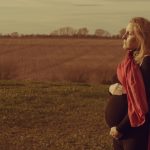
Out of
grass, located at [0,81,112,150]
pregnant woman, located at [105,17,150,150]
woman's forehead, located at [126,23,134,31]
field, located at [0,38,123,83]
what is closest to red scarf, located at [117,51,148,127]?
pregnant woman, located at [105,17,150,150]

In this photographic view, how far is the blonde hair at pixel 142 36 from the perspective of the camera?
4.12 meters

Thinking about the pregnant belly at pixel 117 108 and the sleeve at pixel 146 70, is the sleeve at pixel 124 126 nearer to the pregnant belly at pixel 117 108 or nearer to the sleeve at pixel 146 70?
the pregnant belly at pixel 117 108

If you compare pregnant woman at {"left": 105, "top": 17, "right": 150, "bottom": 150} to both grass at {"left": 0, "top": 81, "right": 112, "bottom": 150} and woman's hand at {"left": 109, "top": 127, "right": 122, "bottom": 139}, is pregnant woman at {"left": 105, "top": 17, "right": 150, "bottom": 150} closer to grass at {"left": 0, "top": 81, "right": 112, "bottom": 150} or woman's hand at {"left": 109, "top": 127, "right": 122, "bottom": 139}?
woman's hand at {"left": 109, "top": 127, "right": 122, "bottom": 139}

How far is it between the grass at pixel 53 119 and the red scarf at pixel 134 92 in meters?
3.54

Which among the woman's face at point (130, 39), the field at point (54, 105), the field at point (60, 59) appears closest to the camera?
the woman's face at point (130, 39)

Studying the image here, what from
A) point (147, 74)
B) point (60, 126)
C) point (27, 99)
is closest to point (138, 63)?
point (147, 74)

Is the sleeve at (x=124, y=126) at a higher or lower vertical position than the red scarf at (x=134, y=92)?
lower

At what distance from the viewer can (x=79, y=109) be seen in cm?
1094

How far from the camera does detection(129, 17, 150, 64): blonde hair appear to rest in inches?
162

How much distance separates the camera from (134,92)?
4.07 metres

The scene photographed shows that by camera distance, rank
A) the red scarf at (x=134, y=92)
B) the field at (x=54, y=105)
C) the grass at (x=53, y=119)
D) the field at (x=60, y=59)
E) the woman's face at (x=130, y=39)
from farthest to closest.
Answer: the field at (x=60, y=59) < the field at (x=54, y=105) < the grass at (x=53, y=119) < the woman's face at (x=130, y=39) < the red scarf at (x=134, y=92)

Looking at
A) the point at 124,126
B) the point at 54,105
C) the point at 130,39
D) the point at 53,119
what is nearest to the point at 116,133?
the point at 124,126

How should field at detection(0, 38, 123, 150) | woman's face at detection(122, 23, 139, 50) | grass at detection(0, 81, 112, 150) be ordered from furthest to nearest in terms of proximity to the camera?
field at detection(0, 38, 123, 150) < grass at detection(0, 81, 112, 150) < woman's face at detection(122, 23, 139, 50)

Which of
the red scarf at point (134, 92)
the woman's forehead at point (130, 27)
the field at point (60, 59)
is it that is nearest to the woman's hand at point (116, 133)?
the red scarf at point (134, 92)
